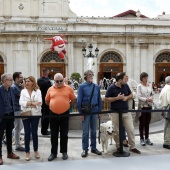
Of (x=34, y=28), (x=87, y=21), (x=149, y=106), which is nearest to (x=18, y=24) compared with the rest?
(x=34, y=28)

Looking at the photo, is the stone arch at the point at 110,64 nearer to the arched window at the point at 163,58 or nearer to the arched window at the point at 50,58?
the arched window at the point at 163,58

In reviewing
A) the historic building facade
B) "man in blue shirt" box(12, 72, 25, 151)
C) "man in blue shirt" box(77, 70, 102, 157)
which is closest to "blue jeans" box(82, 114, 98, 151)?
"man in blue shirt" box(77, 70, 102, 157)

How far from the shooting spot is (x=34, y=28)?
113 feet

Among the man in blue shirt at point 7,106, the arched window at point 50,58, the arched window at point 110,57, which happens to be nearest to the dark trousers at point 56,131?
the man in blue shirt at point 7,106

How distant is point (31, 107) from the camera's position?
7449 millimetres

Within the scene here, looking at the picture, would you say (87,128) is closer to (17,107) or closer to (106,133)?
(106,133)

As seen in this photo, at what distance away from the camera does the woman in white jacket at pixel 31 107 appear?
734 centimetres

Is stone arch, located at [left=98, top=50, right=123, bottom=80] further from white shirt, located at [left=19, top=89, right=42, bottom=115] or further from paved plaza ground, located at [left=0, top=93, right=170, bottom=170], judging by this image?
white shirt, located at [left=19, top=89, right=42, bottom=115]

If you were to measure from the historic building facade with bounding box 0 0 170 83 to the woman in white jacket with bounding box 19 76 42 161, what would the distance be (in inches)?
1082

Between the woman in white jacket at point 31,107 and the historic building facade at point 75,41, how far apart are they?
27472 millimetres

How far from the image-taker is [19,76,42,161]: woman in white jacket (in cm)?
734

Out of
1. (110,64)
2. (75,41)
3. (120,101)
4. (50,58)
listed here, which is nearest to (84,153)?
(120,101)

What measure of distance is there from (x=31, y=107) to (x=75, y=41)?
28.4 metres

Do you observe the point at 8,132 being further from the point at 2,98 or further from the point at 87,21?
the point at 87,21
